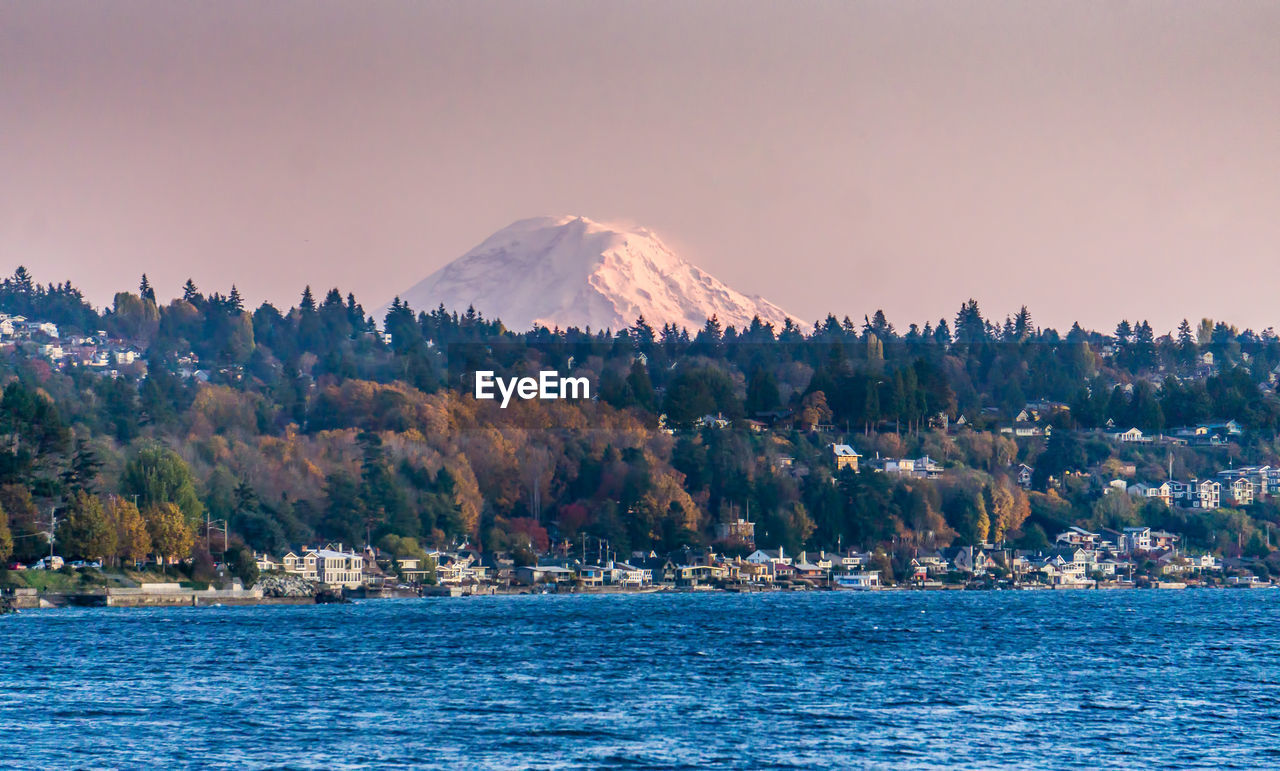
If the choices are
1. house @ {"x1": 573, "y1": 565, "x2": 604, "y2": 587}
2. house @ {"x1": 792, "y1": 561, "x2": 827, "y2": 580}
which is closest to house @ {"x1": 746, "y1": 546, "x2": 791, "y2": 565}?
house @ {"x1": 792, "y1": 561, "x2": 827, "y2": 580}

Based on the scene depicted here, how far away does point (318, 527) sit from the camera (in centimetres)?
17938

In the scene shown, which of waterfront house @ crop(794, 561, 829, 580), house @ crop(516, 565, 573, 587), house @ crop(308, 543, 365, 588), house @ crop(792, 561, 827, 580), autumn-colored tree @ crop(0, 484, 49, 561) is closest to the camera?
autumn-colored tree @ crop(0, 484, 49, 561)

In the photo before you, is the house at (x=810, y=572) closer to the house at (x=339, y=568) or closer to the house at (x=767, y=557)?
the house at (x=767, y=557)

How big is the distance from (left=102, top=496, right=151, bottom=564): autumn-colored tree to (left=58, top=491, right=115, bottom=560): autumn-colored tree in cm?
191

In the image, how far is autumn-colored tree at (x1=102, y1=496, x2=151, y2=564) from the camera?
135375mm

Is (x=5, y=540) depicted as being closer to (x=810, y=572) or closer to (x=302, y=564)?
(x=302, y=564)

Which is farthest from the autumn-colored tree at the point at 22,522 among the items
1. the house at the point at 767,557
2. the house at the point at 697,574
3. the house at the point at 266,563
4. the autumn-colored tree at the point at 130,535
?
the house at the point at 767,557

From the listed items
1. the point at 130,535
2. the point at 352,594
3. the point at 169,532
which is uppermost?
the point at 169,532

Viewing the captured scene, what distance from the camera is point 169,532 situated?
139m

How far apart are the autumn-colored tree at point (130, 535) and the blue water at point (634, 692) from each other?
20403 millimetres

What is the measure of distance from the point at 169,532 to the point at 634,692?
8457 centimetres

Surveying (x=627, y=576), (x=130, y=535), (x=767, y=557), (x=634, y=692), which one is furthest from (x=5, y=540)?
(x=767, y=557)

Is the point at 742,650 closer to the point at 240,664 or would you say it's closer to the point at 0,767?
the point at 240,664

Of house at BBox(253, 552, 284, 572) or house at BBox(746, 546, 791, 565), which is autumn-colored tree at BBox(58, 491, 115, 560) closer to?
house at BBox(253, 552, 284, 572)
